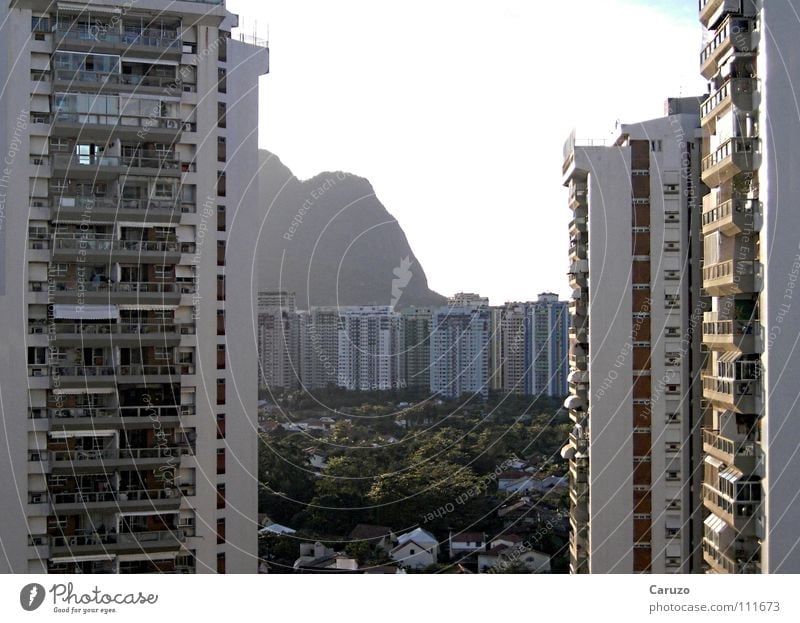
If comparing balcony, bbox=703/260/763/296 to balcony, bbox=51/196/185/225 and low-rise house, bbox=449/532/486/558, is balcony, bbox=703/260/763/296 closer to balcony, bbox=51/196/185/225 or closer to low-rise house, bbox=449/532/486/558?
balcony, bbox=51/196/185/225

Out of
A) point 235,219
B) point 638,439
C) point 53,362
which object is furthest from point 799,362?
point 53,362

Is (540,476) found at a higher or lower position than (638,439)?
lower

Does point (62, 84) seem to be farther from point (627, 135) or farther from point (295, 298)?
point (295, 298)

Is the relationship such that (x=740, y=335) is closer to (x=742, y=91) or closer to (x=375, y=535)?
(x=742, y=91)

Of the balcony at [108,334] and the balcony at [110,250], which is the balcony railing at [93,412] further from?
the balcony at [110,250]

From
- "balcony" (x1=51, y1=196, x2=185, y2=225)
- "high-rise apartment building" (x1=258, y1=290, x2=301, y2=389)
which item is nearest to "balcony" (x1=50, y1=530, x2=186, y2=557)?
"balcony" (x1=51, y1=196, x2=185, y2=225)

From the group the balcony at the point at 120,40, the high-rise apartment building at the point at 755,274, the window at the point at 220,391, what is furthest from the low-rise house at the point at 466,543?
the balcony at the point at 120,40
